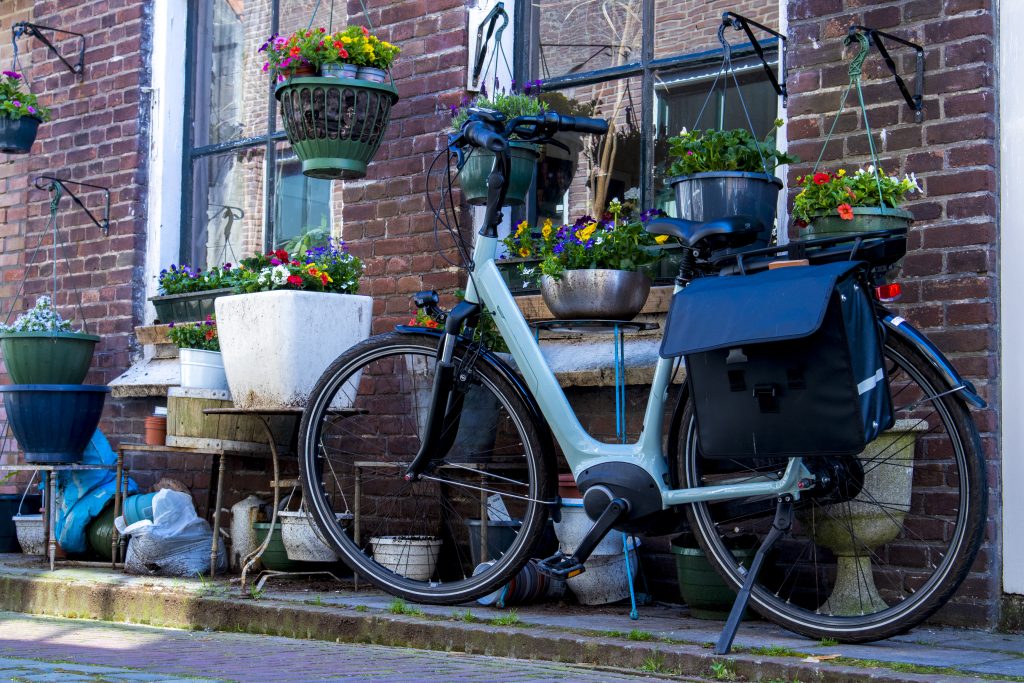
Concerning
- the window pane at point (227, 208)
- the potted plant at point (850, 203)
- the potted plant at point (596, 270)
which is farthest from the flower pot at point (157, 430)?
the potted plant at point (850, 203)

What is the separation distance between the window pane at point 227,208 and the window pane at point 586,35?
1775 mm

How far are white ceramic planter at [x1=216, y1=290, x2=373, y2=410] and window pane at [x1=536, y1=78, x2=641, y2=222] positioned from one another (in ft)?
3.23

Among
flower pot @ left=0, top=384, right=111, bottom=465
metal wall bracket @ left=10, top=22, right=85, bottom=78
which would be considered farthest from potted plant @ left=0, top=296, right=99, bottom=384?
metal wall bracket @ left=10, top=22, right=85, bottom=78

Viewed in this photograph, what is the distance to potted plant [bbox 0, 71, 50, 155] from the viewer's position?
671 cm

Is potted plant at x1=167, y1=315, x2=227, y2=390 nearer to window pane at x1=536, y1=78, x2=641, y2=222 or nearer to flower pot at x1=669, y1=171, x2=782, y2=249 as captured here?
window pane at x1=536, y1=78, x2=641, y2=222

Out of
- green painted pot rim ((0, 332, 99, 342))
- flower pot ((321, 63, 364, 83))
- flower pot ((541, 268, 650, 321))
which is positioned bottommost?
flower pot ((541, 268, 650, 321))

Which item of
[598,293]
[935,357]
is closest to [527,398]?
[598,293]

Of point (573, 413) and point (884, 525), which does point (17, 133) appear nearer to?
point (573, 413)

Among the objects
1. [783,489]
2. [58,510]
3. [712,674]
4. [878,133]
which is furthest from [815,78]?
[58,510]

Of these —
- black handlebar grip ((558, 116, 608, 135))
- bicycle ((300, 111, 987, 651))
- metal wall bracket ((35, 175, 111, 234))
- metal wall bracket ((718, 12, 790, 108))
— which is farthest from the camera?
metal wall bracket ((35, 175, 111, 234))

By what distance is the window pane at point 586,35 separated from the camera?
5.29 meters

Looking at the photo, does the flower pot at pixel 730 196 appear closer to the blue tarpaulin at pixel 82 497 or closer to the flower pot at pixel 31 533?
the blue tarpaulin at pixel 82 497

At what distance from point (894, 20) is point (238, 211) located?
3553 millimetres

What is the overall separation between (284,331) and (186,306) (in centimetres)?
172
